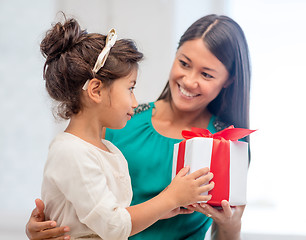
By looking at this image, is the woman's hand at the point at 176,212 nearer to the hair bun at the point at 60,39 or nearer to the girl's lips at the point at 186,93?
the girl's lips at the point at 186,93

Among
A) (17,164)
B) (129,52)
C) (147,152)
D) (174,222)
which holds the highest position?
(129,52)

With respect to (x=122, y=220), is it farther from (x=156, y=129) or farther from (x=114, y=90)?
(x=156, y=129)

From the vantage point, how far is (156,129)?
1.70 meters

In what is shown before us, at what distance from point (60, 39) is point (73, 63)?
8 centimetres

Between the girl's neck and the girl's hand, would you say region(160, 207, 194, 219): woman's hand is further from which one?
the girl's neck

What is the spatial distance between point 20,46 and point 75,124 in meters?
1.68

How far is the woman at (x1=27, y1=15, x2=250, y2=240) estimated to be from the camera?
1544mm

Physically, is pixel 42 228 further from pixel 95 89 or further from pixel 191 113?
pixel 191 113

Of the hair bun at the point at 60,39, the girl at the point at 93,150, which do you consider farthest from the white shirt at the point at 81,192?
the hair bun at the point at 60,39

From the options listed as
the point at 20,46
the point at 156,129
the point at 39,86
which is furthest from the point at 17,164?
the point at 156,129

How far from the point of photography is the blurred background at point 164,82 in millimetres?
2441

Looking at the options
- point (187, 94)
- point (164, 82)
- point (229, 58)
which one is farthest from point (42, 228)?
point (164, 82)

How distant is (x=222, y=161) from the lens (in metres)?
1.28

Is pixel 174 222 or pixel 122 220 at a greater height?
pixel 122 220
